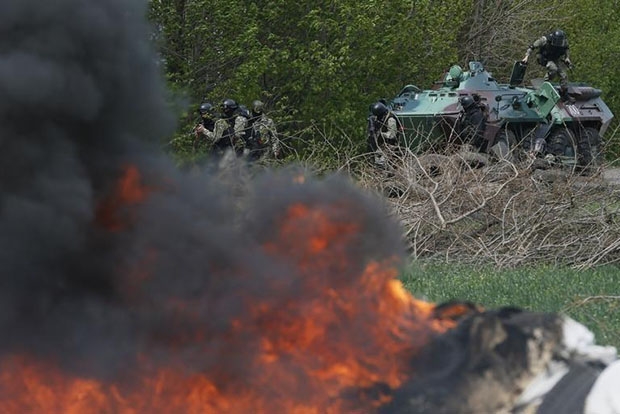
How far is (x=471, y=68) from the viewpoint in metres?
22.7

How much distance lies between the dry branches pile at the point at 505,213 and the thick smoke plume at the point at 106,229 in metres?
6.23

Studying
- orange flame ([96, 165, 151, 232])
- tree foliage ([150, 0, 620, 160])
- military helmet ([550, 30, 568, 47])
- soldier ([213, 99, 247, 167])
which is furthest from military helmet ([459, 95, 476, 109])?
orange flame ([96, 165, 151, 232])

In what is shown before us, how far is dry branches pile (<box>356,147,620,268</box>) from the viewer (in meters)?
11.4

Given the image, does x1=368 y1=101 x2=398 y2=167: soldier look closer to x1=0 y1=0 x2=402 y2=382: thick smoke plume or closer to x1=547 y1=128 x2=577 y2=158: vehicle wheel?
x1=547 y1=128 x2=577 y2=158: vehicle wheel

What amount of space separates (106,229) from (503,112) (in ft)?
57.2

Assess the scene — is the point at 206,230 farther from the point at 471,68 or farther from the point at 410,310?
the point at 471,68

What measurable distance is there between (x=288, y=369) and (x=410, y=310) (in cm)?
63

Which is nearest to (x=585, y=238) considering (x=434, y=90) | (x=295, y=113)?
(x=434, y=90)

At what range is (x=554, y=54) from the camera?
23.4 meters

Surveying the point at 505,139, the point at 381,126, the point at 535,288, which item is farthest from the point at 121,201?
Result: the point at 505,139

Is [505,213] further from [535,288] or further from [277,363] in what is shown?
[277,363]

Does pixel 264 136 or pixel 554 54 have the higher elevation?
pixel 264 136

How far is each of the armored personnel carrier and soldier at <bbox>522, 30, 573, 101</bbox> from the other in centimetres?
21

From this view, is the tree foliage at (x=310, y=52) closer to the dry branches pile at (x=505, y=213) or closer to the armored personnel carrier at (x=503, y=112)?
the armored personnel carrier at (x=503, y=112)
